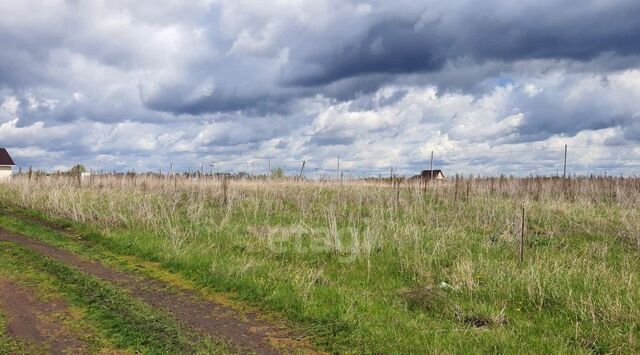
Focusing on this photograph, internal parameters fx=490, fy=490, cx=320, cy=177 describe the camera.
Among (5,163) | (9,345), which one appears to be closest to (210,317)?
(9,345)

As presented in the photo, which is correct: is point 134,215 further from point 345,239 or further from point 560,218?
point 560,218

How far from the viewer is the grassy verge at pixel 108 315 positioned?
527cm

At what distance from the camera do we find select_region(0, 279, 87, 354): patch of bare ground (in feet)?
17.0

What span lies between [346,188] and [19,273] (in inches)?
Result: 715

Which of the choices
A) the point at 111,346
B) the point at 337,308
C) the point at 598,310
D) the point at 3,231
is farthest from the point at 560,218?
the point at 3,231

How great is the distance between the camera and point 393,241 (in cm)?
1118

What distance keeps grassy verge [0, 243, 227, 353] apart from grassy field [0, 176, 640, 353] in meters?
1.33

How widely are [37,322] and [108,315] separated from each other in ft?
2.58

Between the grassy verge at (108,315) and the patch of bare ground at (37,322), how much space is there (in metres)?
0.17

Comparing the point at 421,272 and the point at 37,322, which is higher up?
the point at 421,272

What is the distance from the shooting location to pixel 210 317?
20.6 feet

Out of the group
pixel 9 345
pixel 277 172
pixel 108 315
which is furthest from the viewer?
pixel 277 172

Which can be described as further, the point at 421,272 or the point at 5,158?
the point at 5,158

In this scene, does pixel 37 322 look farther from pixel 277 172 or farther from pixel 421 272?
pixel 277 172
